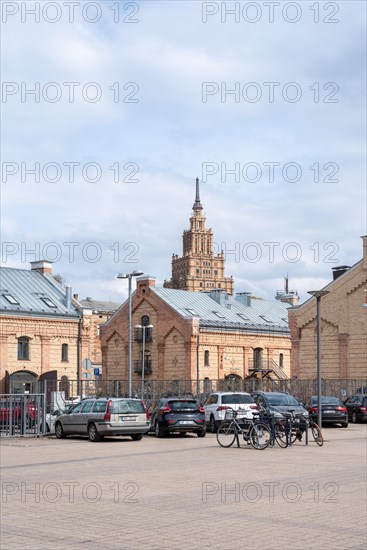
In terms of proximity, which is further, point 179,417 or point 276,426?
point 179,417

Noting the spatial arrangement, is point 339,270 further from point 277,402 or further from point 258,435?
point 258,435

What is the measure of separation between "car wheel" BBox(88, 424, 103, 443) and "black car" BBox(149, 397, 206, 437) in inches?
106

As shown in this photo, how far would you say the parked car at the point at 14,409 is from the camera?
1139 inches

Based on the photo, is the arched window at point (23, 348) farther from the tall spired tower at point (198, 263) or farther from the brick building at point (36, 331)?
the tall spired tower at point (198, 263)

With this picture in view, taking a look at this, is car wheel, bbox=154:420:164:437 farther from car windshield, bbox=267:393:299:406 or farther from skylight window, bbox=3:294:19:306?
skylight window, bbox=3:294:19:306

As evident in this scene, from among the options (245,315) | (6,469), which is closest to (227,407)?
(6,469)

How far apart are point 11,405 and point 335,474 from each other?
15.5 metres

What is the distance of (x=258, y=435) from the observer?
22.7 meters

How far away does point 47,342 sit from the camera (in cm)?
6172

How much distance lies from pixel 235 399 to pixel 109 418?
664 cm

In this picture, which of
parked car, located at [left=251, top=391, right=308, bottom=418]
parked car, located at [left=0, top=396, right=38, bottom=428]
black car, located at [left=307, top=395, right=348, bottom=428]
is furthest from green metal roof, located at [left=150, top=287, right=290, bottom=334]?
parked car, located at [left=0, top=396, right=38, bottom=428]

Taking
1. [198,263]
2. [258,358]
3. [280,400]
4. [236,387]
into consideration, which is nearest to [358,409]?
[280,400]

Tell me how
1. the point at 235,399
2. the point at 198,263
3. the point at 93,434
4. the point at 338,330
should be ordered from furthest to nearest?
the point at 198,263 → the point at 338,330 → the point at 235,399 → the point at 93,434

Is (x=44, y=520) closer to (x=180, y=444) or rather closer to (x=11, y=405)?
(x=180, y=444)
